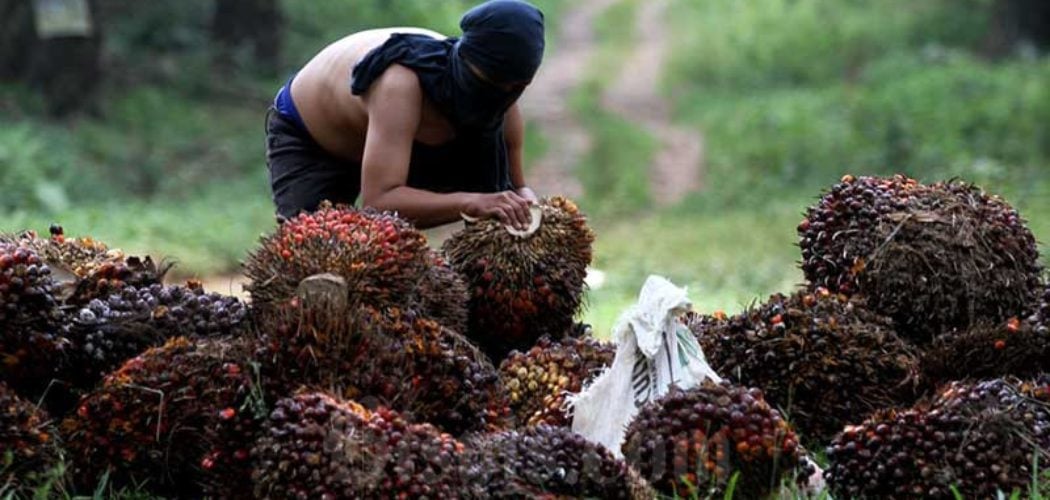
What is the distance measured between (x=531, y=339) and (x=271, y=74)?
50.0 feet

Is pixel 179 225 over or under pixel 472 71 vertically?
over

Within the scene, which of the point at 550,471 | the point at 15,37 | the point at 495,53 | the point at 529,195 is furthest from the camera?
the point at 15,37

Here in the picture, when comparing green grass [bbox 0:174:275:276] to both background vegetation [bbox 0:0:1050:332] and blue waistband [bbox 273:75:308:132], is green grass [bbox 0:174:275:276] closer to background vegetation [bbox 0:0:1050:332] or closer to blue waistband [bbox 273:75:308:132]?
background vegetation [bbox 0:0:1050:332]

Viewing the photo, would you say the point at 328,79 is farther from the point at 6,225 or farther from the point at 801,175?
the point at 801,175

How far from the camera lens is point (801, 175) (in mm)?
16547

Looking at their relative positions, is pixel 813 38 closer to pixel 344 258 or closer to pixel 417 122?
pixel 417 122

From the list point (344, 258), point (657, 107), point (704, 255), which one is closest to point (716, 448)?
point (344, 258)

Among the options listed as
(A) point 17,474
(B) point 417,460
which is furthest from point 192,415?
(B) point 417,460

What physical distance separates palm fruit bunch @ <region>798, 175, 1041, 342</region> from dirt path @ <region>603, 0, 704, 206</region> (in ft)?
39.5

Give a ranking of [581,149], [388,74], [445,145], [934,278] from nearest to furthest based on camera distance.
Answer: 1. [934,278]
2. [388,74]
3. [445,145]
4. [581,149]

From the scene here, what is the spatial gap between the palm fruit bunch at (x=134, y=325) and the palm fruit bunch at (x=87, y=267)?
9cm

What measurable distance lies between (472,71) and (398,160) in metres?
0.35

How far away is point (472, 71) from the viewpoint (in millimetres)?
4434

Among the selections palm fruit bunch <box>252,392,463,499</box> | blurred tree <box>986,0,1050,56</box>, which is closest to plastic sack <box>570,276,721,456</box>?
palm fruit bunch <box>252,392,463,499</box>
